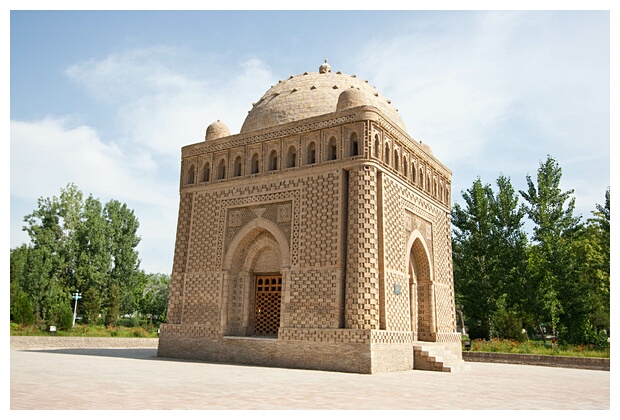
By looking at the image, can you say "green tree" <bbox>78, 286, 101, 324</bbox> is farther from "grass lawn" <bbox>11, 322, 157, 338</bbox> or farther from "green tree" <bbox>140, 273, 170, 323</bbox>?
"green tree" <bbox>140, 273, 170, 323</bbox>

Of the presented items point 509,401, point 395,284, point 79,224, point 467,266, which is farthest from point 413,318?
point 79,224

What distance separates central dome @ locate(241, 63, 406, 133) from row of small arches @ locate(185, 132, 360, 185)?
1.30m

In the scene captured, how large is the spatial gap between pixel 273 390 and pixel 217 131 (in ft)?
33.9

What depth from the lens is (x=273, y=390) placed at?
7949 mm

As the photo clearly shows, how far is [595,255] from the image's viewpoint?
26.8 meters

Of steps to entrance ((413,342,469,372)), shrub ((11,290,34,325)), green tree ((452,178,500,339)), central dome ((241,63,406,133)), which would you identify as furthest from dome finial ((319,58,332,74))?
shrub ((11,290,34,325))

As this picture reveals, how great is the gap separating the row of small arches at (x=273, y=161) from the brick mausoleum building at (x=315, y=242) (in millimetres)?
31

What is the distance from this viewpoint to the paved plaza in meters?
6.54

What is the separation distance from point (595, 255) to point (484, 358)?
A: 12385mm

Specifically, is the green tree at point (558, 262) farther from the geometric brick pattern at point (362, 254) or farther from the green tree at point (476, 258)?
the geometric brick pattern at point (362, 254)

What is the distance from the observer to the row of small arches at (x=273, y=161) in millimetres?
13828

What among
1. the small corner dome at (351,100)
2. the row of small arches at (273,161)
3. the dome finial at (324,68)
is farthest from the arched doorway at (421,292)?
the dome finial at (324,68)

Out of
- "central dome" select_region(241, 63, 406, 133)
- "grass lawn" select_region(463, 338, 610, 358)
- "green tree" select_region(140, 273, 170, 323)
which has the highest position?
"central dome" select_region(241, 63, 406, 133)

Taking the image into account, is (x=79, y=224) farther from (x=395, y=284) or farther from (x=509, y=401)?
(x=509, y=401)
